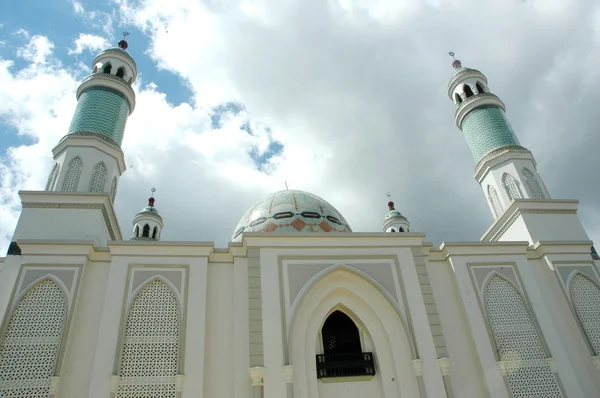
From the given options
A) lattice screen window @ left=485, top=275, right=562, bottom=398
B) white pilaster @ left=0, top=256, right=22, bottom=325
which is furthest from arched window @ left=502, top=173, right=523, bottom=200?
white pilaster @ left=0, top=256, right=22, bottom=325

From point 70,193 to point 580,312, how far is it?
31.5ft

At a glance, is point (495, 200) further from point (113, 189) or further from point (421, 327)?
point (113, 189)

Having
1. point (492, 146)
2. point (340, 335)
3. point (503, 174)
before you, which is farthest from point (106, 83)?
point (503, 174)

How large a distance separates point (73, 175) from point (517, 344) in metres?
8.82

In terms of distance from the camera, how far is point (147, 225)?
17.0 m

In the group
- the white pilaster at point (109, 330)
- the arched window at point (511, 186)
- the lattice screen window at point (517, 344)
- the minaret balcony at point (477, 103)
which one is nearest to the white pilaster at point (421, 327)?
the lattice screen window at point (517, 344)

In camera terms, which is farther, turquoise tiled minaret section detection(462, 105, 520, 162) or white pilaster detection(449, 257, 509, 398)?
turquoise tiled minaret section detection(462, 105, 520, 162)

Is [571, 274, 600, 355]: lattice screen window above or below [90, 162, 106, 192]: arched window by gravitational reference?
below

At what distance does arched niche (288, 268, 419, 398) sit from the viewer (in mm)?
7258

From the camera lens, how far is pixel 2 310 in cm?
709

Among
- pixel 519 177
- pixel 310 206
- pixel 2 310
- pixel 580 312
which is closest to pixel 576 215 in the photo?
pixel 519 177

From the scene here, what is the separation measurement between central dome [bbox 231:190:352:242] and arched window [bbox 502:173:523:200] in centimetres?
372

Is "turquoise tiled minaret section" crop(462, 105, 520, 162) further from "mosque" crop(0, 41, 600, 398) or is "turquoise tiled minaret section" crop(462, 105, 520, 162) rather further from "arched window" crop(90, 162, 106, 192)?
"arched window" crop(90, 162, 106, 192)

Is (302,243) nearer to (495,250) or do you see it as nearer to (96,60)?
(495,250)
